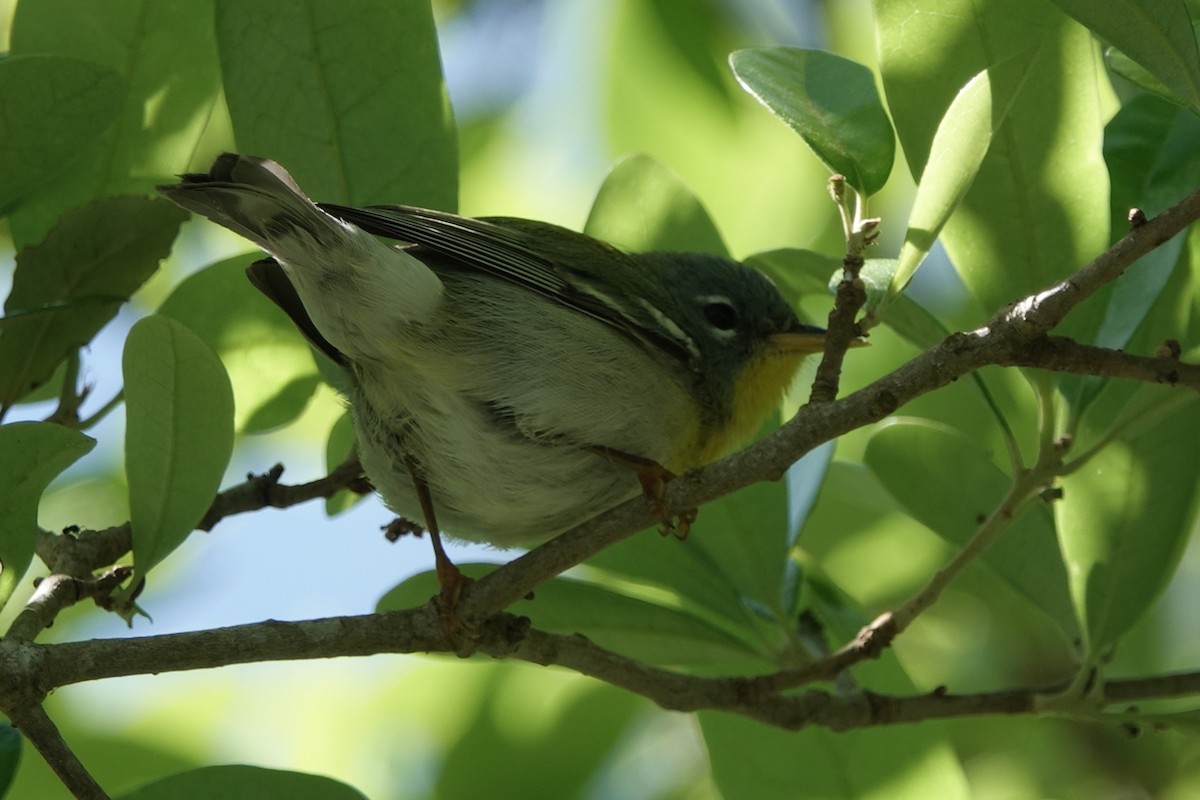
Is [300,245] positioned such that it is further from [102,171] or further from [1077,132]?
[1077,132]

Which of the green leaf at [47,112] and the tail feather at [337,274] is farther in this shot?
the tail feather at [337,274]

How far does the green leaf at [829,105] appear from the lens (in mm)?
2490

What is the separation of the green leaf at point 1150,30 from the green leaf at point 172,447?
5.81 feet

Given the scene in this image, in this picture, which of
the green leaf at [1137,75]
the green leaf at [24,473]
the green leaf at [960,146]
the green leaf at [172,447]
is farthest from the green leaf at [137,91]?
the green leaf at [1137,75]

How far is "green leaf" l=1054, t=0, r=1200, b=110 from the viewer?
2.21 metres

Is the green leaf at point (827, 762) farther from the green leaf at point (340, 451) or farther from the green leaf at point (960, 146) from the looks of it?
the green leaf at point (960, 146)

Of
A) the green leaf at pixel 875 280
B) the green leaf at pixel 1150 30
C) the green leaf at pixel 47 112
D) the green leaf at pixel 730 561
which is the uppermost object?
the green leaf at pixel 47 112

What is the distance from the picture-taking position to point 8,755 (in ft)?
8.16

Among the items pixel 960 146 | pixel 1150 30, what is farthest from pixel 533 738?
pixel 1150 30

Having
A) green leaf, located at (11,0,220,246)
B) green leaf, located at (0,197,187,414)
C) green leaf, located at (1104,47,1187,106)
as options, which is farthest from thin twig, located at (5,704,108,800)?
green leaf, located at (1104,47,1187,106)

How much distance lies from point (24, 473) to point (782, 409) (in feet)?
7.18

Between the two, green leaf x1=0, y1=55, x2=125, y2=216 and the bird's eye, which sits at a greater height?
the bird's eye

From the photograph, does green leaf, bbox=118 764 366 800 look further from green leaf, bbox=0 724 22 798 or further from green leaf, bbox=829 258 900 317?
green leaf, bbox=829 258 900 317

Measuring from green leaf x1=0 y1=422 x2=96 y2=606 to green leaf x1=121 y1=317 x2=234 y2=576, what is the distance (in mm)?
256
